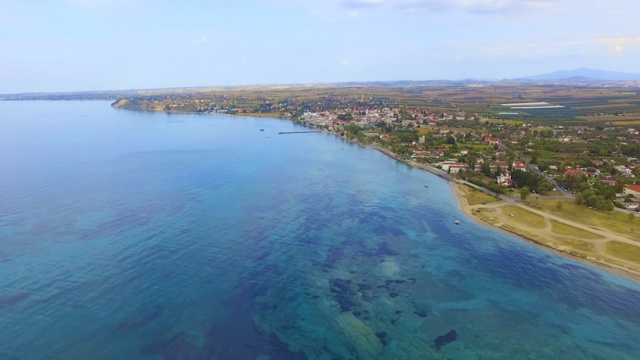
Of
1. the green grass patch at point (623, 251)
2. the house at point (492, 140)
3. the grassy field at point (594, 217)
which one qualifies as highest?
the house at point (492, 140)

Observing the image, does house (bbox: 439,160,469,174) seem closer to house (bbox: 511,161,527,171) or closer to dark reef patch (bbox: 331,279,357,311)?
house (bbox: 511,161,527,171)

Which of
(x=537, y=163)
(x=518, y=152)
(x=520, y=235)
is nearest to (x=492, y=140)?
(x=518, y=152)

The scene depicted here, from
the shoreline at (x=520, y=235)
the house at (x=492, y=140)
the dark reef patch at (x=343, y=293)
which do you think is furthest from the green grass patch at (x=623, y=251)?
the house at (x=492, y=140)

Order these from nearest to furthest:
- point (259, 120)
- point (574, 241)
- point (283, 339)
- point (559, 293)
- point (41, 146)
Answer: point (283, 339), point (559, 293), point (574, 241), point (41, 146), point (259, 120)

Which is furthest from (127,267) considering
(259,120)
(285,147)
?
(259,120)

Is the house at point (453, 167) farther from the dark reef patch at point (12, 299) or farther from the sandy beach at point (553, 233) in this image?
the dark reef patch at point (12, 299)

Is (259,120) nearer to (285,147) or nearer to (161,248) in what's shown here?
(285,147)

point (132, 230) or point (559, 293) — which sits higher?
point (132, 230)
